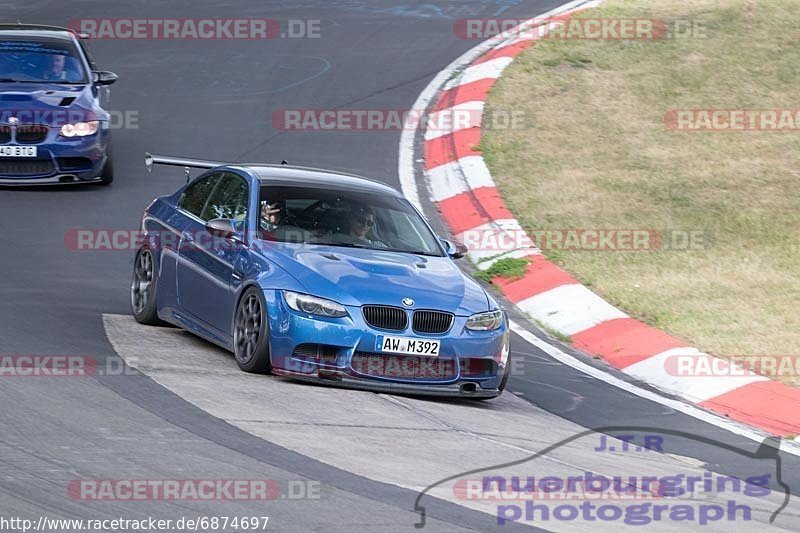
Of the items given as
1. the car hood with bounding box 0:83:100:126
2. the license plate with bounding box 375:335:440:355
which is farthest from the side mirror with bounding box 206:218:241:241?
the car hood with bounding box 0:83:100:126

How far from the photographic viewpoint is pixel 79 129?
15.2 metres

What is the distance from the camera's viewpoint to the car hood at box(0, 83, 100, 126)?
49.4ft

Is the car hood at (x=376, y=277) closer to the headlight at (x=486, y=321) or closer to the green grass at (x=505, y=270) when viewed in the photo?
the headlight at (x=486, y=321)

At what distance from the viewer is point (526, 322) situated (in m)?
12.1

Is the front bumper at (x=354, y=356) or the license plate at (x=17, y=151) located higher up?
the license plate at (x=17, y=151)

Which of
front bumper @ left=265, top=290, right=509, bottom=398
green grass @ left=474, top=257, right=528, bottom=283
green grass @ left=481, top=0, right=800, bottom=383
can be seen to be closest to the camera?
front bumper @ left=265, top=290, right=509, bottom=398

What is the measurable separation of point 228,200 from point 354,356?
2.11 meters

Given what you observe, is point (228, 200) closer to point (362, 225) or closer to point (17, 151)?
point (362, 225)

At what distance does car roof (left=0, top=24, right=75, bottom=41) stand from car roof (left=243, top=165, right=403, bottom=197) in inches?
273

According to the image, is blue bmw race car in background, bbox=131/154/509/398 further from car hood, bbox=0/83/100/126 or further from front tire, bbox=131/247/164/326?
car hood, bbox=0/83/100/126

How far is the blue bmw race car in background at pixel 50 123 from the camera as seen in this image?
1502cm

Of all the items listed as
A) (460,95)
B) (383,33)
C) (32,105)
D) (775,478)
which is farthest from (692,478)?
(383,33)

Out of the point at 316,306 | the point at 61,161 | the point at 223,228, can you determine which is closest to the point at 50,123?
the point at 61,161

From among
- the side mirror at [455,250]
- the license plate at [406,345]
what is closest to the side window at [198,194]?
the side mirror at [455,250]
